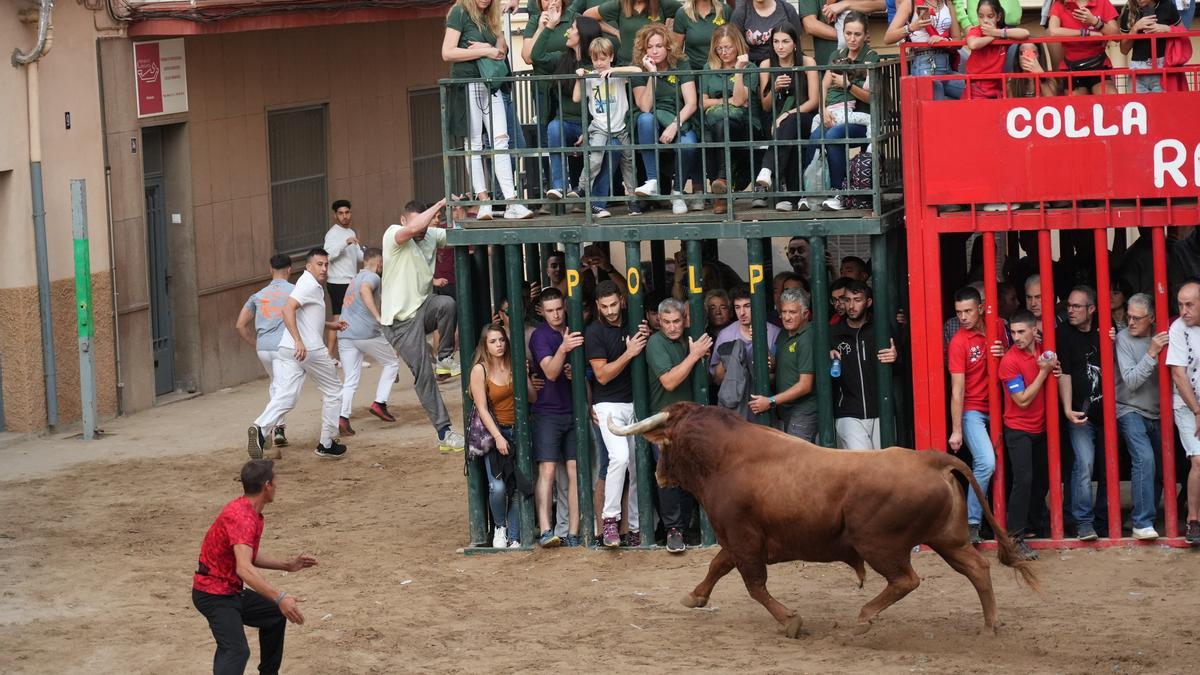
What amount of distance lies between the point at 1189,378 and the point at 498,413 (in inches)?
182

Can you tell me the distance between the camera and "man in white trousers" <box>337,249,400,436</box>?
659 inches

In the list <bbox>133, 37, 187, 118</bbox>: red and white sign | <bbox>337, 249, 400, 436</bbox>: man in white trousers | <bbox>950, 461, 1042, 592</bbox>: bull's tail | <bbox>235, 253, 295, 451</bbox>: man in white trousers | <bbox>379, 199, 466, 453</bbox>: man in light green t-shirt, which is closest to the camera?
<bbox>950, 461, 1042, 592</bbox>: bull's tail

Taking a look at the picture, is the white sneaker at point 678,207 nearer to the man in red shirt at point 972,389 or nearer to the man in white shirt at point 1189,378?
the man in red shirt at point 972,389

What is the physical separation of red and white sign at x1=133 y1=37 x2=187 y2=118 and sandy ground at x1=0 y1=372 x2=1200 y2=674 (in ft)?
15.8

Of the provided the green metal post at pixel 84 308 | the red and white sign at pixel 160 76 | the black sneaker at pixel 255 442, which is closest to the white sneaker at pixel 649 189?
the black sneaker at pixel 255 442

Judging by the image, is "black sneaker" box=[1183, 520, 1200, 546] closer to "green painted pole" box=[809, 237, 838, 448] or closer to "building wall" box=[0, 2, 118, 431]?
"green painted pole" box=[809, 237, 838, 448]

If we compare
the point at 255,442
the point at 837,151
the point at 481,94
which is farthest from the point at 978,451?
the point at 255,442

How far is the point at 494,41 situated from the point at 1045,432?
15.8ft

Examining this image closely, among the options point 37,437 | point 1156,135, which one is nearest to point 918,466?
point 1156,135

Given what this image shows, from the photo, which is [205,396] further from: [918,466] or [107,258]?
[918,466]

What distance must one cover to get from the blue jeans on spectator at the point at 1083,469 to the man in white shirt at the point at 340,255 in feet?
29.8

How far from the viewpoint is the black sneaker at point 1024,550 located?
12.5m

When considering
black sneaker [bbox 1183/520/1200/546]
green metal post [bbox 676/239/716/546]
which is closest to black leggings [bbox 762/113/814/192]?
green metal post [bbox 676/239/716/546]

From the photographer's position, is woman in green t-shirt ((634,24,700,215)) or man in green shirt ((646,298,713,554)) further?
woman in green t-shirt ((634,24,700,215))
